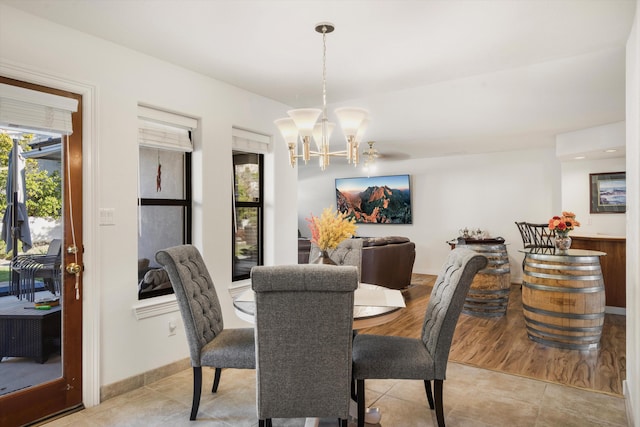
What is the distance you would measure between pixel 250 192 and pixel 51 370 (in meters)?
2.09

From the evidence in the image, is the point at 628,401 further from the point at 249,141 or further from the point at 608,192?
the point at 608,192

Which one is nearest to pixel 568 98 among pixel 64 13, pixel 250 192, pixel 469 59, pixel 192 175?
pixel 469 59

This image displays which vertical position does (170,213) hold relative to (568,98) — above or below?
below

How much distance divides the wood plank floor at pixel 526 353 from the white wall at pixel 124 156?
169 cm

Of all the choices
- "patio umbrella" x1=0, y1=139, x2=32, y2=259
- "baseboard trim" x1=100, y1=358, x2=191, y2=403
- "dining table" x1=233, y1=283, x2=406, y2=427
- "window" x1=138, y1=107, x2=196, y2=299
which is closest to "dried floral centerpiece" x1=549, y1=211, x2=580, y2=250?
"dining table" x1=233, y1=283, x2=406, y2=427

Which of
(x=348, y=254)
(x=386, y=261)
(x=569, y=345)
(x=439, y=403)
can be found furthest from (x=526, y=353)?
(x=386, y=261)

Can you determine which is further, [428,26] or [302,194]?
[302,194]

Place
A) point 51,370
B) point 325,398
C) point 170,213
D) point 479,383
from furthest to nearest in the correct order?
point 170,213 < point 479,383 < point 51,370 < point 325,398

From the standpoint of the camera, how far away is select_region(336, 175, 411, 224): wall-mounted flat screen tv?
7.90 m

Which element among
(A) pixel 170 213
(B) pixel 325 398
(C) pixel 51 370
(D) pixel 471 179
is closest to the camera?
(B) pixel 325 398

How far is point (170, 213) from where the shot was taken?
3.23 metres

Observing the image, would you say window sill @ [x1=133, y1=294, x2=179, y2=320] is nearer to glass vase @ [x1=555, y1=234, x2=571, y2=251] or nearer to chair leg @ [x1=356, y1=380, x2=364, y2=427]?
chair leg @ [x1=356, y1=380, x2=364, y2=427]

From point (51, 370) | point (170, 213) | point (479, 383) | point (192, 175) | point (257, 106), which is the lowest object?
point (479, 383)

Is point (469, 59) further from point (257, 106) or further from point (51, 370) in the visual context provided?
point (51, 370)
